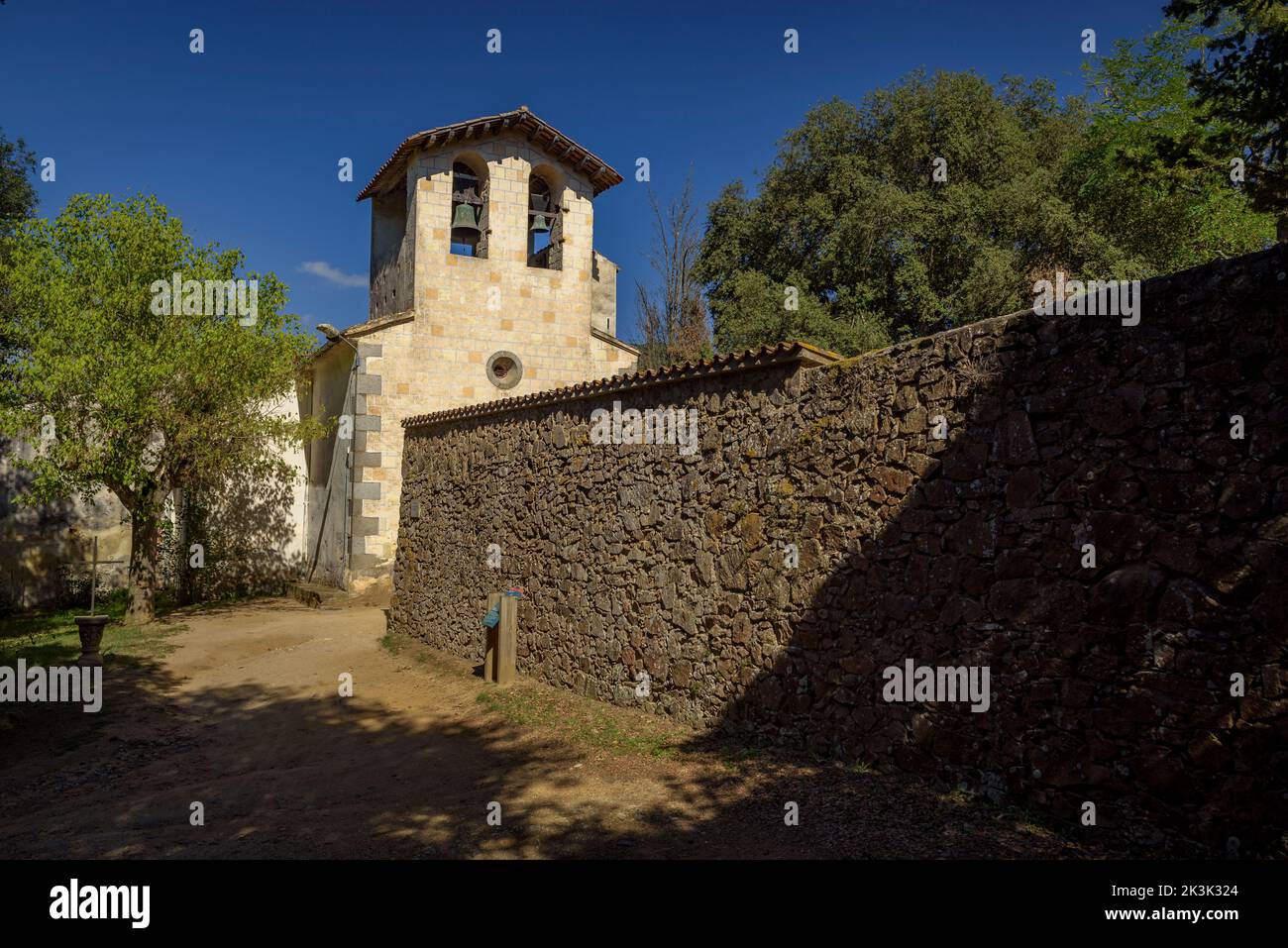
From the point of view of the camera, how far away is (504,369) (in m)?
19.1

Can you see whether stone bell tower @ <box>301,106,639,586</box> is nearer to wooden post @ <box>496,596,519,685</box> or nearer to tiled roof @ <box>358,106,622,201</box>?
tiled roof @ <box>358,106,622,201</box>

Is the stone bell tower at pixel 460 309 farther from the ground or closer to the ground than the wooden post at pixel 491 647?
farther from the ground

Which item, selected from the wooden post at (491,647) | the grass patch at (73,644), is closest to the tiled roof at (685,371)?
the wooden post at (491,647)

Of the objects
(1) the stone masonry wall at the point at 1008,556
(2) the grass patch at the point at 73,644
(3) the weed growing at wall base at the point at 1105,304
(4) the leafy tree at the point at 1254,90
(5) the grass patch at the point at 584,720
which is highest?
(4) the leafy tree at the point at 1254,90

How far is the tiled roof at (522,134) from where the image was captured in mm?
18094

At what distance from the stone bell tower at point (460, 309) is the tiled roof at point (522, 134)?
0.10 ft

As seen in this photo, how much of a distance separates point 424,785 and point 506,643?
342 cm

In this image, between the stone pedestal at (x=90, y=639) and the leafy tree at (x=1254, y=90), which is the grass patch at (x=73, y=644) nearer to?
the stone pedestal at (x=90, y=639)

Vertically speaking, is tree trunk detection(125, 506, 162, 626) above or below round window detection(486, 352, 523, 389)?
below

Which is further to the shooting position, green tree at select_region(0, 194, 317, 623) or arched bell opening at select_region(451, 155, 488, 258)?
arched bell opening at select_region(451, 155, 488, 258)

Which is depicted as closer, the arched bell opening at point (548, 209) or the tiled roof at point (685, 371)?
the tiled roof at point (685, 371)

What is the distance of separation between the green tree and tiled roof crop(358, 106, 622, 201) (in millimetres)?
4461

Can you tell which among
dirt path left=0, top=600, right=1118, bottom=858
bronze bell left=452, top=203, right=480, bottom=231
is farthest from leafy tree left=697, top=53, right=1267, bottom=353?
dirt path left=0, top=600, right=1118, bottom=858

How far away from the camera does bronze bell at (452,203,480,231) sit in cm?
1903
